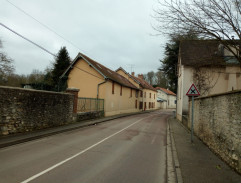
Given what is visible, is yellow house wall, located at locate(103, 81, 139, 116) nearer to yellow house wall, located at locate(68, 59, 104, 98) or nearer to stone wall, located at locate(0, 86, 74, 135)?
yellow house wall, located at locate(68, 59, 104, 98)

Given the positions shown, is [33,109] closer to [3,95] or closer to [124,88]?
[3,95]

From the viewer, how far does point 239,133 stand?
4488 mm

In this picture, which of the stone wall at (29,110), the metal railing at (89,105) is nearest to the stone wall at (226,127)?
the stone wall at (29,110)

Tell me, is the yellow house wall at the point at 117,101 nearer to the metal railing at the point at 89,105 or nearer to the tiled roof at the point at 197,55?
the metal railing at the point at 89,105

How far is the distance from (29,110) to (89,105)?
7926 millimetres

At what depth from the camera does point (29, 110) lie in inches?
373

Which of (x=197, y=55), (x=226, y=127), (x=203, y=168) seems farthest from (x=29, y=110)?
(x=197, y=55)

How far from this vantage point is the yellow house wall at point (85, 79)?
2142 cm

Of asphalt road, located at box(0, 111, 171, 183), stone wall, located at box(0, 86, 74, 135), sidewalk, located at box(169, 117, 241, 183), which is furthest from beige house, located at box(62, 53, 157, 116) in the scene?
sidewalk, located at box(169, 117, 241, 183)

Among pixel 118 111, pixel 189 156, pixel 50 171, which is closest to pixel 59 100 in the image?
pixel 50 171

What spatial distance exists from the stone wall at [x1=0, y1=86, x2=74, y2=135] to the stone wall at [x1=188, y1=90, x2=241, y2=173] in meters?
9.24

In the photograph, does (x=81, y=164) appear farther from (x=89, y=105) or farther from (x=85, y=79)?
(x=85, y=79)

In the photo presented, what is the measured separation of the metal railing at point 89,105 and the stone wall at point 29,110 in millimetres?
2403

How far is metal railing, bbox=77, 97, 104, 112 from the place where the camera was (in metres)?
15.4
